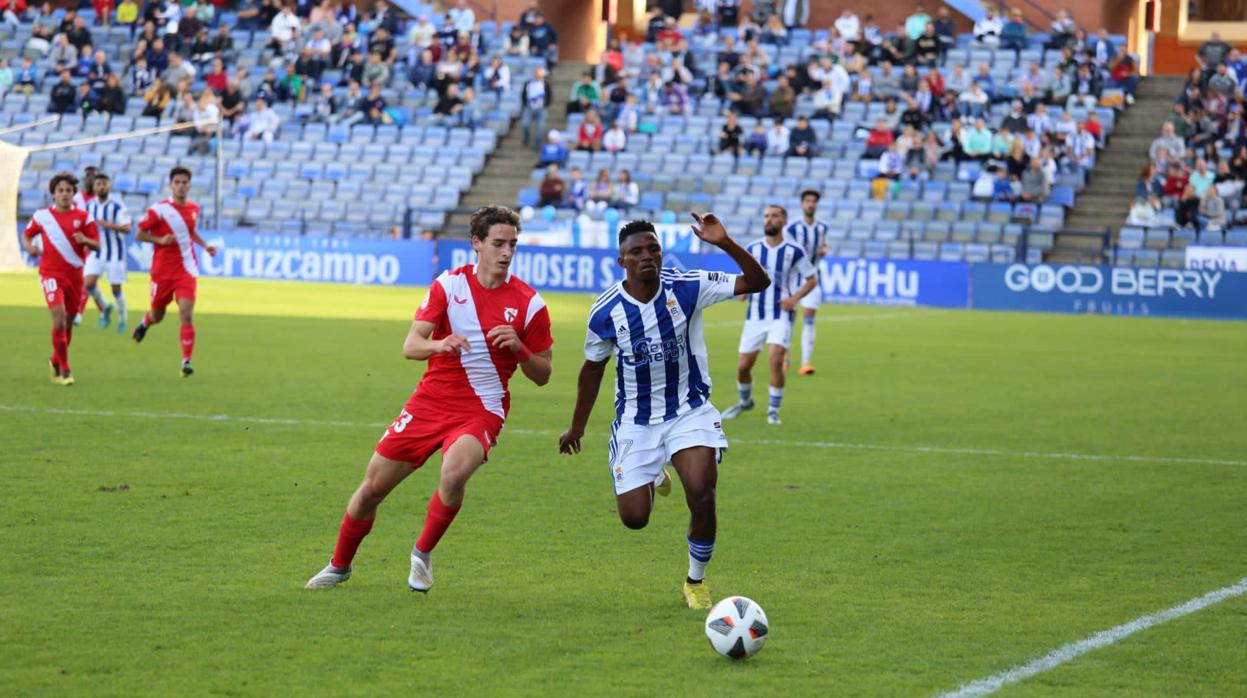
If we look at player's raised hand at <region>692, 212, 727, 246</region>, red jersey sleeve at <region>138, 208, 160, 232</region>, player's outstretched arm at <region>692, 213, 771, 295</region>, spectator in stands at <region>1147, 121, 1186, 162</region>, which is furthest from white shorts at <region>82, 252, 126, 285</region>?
spectator in stands at <region>1147, 121, 1186, 162</region>

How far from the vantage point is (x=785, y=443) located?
44.5 feet

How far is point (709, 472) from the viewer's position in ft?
24.7

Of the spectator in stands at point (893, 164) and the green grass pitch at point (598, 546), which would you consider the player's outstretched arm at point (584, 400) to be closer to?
the green grass pitch at point (598, 546)

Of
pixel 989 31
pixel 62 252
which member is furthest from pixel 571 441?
pixel 989 31

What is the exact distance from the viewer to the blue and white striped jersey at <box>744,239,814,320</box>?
1505 centimetres

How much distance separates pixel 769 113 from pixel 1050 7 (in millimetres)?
8515

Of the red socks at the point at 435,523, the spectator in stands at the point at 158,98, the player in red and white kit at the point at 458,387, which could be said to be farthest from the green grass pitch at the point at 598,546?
the spectator in stands at the point at 158,98

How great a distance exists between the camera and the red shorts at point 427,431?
298 inches

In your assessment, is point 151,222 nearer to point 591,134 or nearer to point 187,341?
Result: point 187,341

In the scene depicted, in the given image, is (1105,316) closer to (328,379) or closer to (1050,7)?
(1050,7)

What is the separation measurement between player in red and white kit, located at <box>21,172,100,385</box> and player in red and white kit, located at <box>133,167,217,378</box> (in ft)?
2.30

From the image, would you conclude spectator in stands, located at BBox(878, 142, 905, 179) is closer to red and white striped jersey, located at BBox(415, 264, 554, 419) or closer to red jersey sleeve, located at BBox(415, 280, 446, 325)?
red and white striped jersey, located at BBox(415, 264, 554, 419)

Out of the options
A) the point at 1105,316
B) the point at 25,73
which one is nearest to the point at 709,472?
the point at 1105,316

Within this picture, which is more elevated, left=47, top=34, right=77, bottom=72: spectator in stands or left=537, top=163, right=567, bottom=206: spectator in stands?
left=47, top=34, right=77, bottom=72: spectator in stands
